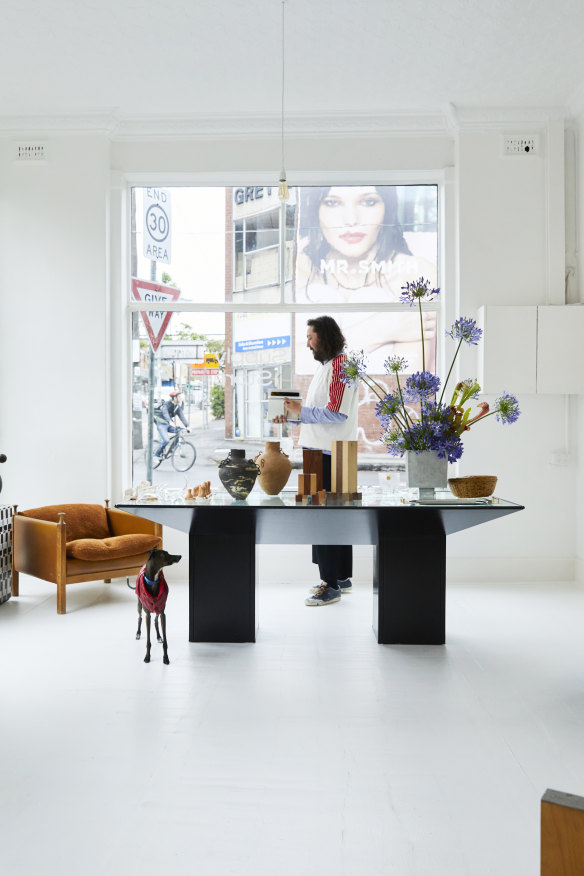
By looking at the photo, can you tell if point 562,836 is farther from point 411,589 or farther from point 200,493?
point 411,589

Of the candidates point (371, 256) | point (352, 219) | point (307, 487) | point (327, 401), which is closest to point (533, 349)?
point (371, 256)

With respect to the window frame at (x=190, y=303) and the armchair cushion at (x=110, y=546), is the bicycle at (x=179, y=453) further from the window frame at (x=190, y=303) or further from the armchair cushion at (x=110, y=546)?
the armchair cushion at (x=110, y=546)

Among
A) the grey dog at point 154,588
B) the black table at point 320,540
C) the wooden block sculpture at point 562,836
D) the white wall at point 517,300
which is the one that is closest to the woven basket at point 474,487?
the black table at point 320,540

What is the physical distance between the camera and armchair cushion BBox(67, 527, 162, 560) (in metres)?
4.68

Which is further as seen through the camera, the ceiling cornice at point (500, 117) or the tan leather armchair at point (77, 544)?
the ceiling cornice at point (500, 117)

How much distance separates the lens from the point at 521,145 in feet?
18.3

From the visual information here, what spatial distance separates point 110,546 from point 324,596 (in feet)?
4.73

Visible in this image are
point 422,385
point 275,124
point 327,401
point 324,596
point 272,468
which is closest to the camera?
point 422,385

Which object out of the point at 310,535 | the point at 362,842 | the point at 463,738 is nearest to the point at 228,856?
the point at 362,842

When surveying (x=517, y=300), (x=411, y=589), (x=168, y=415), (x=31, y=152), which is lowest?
(x=411, y=589)

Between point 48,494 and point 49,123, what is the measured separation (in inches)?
112

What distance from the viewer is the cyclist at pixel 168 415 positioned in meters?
5.91

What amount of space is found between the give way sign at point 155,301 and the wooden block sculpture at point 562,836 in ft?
17.3

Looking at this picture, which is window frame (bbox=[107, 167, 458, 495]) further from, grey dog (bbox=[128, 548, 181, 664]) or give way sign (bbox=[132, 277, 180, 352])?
grey dog (bbox=[128, 548, 181, 664])
